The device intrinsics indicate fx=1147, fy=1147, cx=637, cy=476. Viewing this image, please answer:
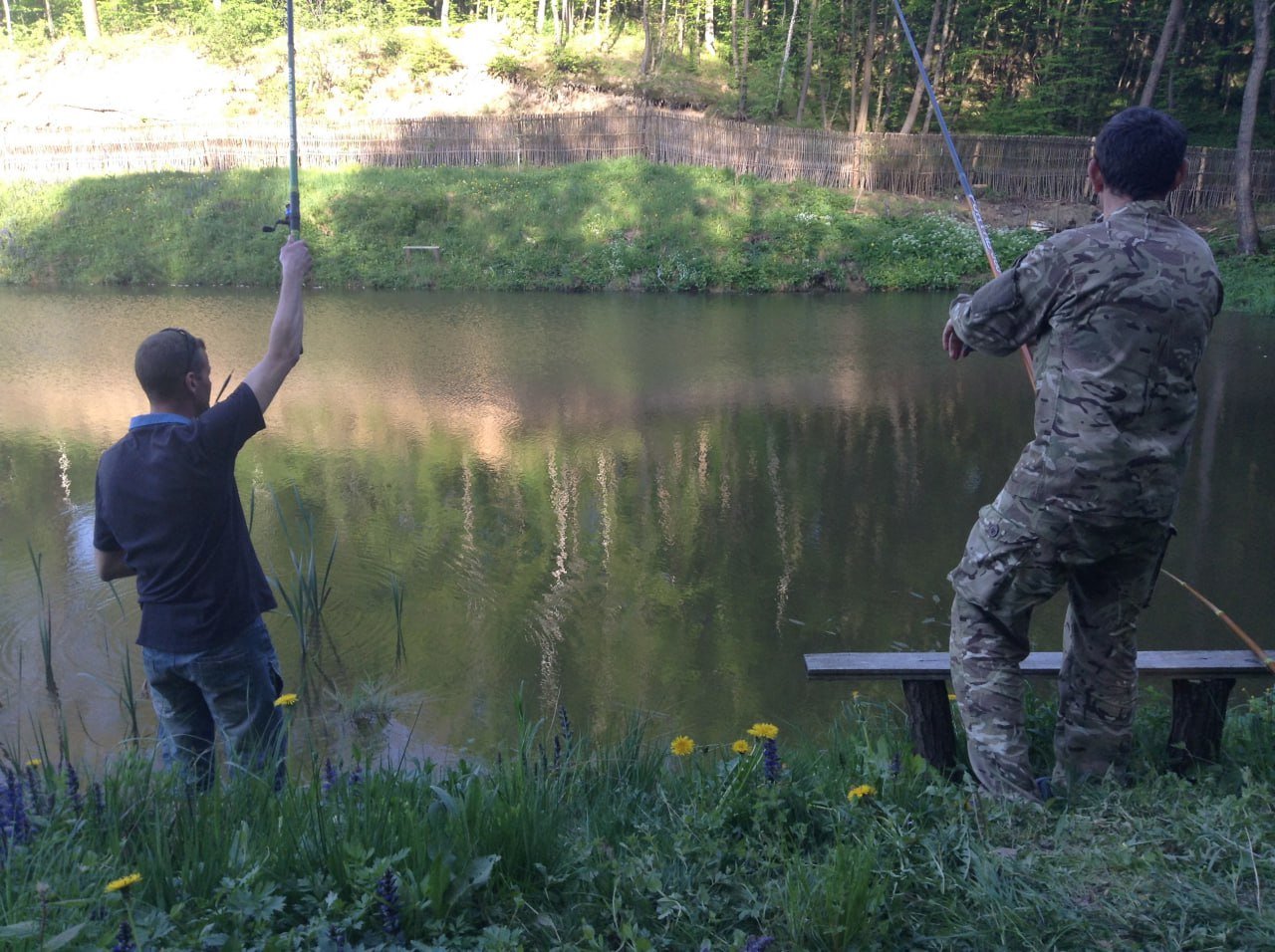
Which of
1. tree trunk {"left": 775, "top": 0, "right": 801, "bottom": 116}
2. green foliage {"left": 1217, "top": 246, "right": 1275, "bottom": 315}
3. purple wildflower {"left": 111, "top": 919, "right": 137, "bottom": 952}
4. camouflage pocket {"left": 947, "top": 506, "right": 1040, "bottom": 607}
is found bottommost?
purple wildflower {"left": 111, "top": 919, "right": 137, "bottom": 952}

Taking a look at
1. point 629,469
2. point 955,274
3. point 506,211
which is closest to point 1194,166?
point 955,274

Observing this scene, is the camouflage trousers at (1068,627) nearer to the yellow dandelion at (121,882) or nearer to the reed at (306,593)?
the yellow dandelion at (121,882)

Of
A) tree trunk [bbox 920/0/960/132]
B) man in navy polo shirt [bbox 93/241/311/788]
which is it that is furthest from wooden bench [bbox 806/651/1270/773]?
tree trunk [bbox 920/0/960/132]

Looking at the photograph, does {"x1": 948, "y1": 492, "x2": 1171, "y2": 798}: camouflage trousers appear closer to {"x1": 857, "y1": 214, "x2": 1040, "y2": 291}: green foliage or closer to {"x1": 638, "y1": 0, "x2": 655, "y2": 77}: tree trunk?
{"x1": 857, "y1": 214, "x2": 1040, "y2": 291}: green foliage

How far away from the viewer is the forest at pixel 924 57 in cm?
3080

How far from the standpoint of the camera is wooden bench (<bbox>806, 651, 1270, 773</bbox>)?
3580mm

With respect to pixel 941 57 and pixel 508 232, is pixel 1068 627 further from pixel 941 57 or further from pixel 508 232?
pixel 941 57

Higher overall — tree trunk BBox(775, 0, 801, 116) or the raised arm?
tree trunk BBox(775, 0, 801, 116)

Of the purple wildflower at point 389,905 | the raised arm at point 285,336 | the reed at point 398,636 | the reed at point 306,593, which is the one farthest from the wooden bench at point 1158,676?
the reed at point 306,593

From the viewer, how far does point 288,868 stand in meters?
2.69

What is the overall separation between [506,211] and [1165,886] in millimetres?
22631

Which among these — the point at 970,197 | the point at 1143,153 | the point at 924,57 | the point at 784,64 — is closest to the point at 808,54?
the point at 784,64

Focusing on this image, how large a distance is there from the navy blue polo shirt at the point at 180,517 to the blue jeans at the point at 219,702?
6cm

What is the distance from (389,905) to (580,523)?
5.03 m
